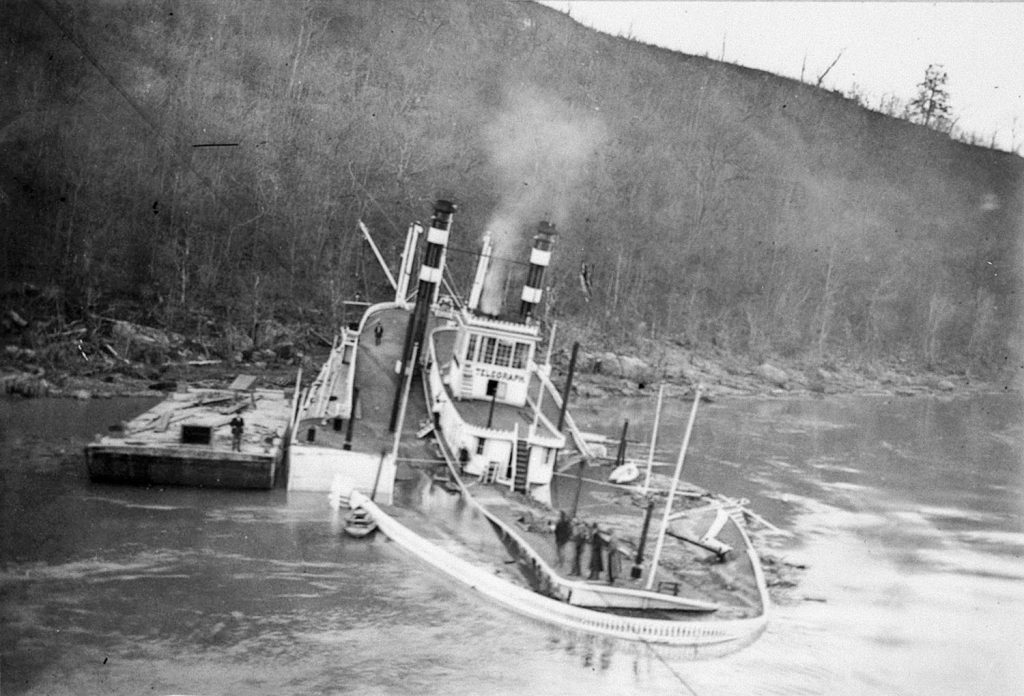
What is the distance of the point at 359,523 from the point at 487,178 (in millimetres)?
42748

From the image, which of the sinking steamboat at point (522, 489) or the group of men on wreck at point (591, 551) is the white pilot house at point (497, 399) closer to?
the sinking steamboat at point (522, 489)

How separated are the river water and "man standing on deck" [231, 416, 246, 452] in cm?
129

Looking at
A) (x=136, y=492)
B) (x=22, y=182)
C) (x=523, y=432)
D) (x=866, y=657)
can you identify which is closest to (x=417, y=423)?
(x=523, y=432)

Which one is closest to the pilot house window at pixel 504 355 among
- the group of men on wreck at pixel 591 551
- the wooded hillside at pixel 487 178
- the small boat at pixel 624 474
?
the small boat at pixel 624 474

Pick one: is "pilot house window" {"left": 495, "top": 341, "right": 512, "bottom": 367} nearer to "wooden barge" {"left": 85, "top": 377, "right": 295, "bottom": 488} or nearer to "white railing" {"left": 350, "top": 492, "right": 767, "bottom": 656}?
"wooden barge" {"left": 85, "top": 377, "right": 295, "bottom": 488}

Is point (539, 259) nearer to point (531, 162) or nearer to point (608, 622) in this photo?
point (608, 622)

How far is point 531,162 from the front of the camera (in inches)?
2363

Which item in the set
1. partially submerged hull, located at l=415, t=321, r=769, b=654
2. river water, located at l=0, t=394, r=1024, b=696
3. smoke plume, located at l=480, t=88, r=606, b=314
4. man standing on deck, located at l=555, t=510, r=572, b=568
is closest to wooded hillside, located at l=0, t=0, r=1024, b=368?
smoke plume, located at l=480, t=88, r=606, b=314

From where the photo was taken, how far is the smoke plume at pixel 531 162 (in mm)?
59312

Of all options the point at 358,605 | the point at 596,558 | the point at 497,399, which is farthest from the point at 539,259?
the point at 358,605

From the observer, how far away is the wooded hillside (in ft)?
141

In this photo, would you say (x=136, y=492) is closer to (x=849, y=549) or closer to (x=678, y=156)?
(x=849, y=549)

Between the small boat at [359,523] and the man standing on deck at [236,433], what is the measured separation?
12.8 ft

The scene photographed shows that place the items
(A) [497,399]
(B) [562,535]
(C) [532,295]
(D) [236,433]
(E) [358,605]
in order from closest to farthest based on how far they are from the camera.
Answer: (E) [358,605] < (B) [562,535] < (D) [236,433] < (A) [497,399] < (C) [532,295]
